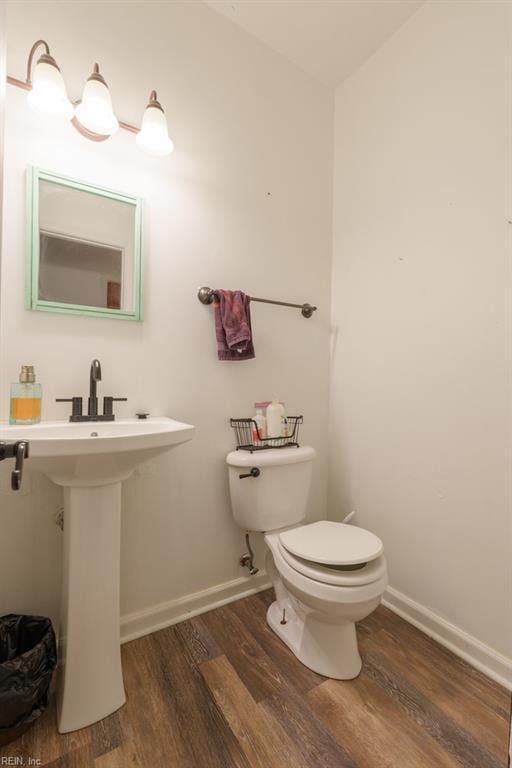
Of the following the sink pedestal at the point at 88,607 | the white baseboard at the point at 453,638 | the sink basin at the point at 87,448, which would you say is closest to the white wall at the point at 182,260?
the sink basin at the point at 87,448

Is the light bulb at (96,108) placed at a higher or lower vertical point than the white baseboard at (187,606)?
higher

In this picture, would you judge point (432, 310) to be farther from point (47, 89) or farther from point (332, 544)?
point (47, 89)

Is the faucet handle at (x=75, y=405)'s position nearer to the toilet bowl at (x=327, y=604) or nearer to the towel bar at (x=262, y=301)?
the towel bar at (x=262, y=301)

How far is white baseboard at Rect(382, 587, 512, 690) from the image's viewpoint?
122 cm

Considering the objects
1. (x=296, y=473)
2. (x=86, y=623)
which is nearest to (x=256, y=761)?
(x=86, y=623)

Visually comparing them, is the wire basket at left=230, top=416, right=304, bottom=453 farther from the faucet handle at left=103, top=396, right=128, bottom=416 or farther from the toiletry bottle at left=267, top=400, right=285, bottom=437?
the faucet handle at left=103, top=396, right=128, bottom=416

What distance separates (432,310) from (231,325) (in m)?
0.83

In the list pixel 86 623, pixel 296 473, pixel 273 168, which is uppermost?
pixel 273 168

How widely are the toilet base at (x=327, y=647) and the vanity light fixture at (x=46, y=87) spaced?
185 cm

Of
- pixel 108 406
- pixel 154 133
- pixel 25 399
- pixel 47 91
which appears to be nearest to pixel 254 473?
pixel 108 406

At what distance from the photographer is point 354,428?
1797 mm

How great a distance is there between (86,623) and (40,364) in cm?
82

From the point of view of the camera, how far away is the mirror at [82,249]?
1.18m

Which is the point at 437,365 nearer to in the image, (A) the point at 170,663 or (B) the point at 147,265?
(B) the point at 147,265
